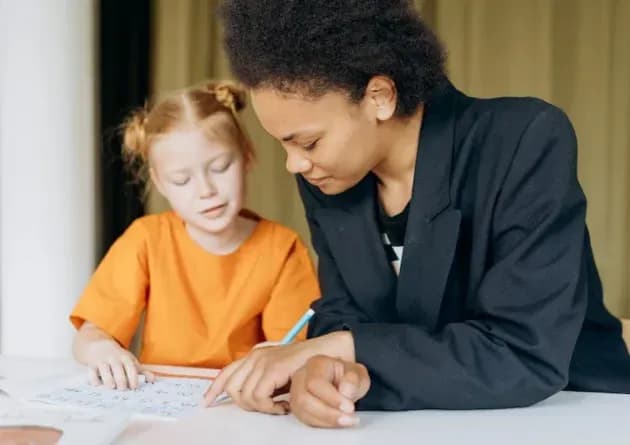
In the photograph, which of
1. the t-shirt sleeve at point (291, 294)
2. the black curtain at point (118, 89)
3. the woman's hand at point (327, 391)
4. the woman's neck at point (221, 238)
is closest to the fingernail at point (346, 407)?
the woman's hand at point (327, 391)

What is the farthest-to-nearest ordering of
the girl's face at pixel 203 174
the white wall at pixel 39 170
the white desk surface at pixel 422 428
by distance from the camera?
the white wall at pixel 39 170 < the girl's face at pixel 203 174 < the white desk surface at pixel 422 428

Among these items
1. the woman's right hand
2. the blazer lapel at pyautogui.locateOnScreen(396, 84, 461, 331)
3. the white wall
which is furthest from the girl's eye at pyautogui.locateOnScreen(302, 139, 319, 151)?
the white wall

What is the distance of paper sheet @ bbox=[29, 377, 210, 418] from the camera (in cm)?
91

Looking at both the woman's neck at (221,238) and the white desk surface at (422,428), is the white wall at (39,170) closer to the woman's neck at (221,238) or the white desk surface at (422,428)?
the woman's neck at (221,238)

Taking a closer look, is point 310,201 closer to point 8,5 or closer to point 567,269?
point 567,269

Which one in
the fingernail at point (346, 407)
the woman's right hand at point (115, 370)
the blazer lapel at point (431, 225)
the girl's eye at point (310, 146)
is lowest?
the woman's right hand at point (115, 370)

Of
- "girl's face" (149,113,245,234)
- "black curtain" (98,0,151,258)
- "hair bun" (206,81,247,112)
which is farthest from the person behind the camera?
"black curtain" (98,0,151,258)

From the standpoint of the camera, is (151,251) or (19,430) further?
(151,251)

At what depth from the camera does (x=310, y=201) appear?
114 cm

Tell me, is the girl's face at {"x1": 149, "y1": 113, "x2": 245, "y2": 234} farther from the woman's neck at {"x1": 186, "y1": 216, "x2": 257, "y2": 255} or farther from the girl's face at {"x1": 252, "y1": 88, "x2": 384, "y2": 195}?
the girl's face at {"x1": 252, "y1": 88, "x2": 384, "y2": 195}

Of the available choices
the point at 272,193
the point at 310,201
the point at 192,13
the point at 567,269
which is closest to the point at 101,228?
the point at 272,193

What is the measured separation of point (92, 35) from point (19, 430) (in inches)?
53.9

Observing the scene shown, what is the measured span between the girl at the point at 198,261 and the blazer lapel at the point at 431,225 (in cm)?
45

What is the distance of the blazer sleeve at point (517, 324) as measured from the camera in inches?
33.8
